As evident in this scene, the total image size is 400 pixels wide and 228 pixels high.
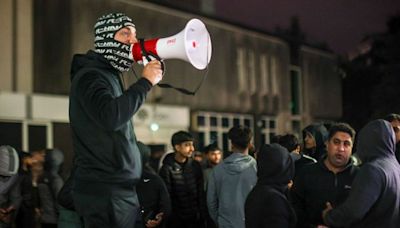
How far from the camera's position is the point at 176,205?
7.80 meters

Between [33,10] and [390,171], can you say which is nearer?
[390,171]

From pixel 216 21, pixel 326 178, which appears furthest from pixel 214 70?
pixel 326 178

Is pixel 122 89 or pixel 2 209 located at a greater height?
pixel 122 89

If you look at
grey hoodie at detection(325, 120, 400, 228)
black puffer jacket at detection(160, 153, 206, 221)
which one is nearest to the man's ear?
black puffer jacket at detection(160, 153, 206, 221)

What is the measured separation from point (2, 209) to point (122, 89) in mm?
4568

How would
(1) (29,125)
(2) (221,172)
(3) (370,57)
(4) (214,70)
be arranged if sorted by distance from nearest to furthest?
(2) (221,172), (1) (29,125), (4) (214,70), (3) (370,57)

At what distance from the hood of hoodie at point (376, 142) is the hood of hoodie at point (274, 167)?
59 cm

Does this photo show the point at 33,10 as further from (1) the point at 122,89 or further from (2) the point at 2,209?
(1) the point at 122,89

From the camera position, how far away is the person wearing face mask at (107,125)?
3115 mm

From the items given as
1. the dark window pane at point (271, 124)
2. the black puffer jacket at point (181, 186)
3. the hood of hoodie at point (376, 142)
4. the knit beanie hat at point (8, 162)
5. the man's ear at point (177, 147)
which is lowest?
the black puffer jacket at point (181, 186)

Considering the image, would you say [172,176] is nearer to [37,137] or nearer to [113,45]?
[113,45]

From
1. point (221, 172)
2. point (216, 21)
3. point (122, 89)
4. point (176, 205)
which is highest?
point (216, 21)

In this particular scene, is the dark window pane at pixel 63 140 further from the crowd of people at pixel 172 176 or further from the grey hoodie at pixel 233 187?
the grey hoodie at pixel 233 187

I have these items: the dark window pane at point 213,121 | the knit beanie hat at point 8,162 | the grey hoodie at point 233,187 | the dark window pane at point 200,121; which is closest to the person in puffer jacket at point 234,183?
the grey hoodie at point 233,187
